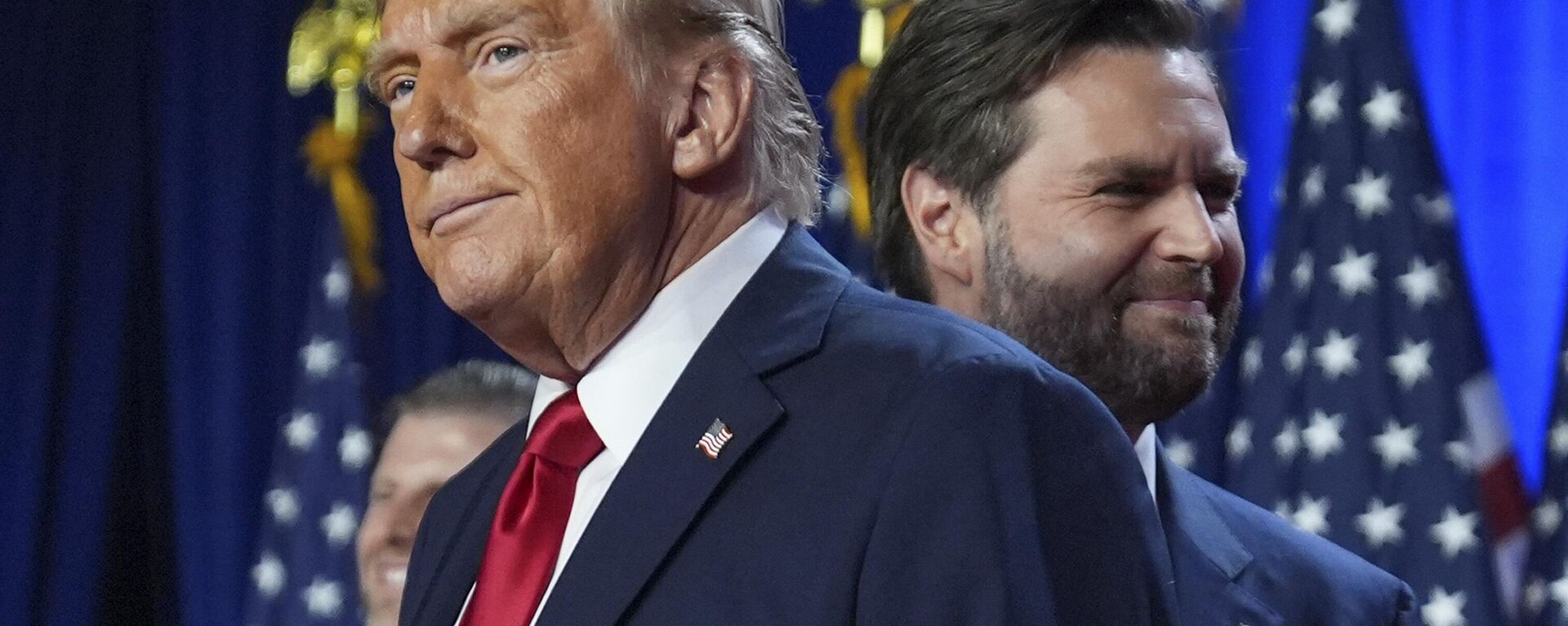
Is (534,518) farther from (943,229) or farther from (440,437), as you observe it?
(440,437)

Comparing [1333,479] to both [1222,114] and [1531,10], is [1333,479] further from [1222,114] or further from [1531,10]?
[1222,114]

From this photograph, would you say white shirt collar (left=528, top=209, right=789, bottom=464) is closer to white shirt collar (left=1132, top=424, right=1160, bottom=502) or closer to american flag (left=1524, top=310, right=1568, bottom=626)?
white shirt collar (left=1132, top=424, right=1160, bottom=502)

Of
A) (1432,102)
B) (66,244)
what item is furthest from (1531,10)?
(66,244)

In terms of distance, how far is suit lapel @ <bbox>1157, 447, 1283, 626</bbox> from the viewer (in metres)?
1.83

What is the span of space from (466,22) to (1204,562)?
89cm

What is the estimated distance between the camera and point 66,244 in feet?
14.3

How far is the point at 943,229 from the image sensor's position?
1.96m

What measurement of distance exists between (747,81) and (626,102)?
0.11m

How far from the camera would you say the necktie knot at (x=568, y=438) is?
1.45m

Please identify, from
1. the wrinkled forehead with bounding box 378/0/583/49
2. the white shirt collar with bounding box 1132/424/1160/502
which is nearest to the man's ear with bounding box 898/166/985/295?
the white shirt collar with bounding box 1132/424/1160/502

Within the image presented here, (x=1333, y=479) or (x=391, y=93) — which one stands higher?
(x=391, y=93)

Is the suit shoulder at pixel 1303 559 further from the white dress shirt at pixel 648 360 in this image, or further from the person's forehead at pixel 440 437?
the person's forehead at pixel 440 437

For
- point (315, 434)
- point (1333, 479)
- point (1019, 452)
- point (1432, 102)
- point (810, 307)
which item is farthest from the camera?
point (315, 434)

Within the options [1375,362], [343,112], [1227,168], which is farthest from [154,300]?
[1227,168]
